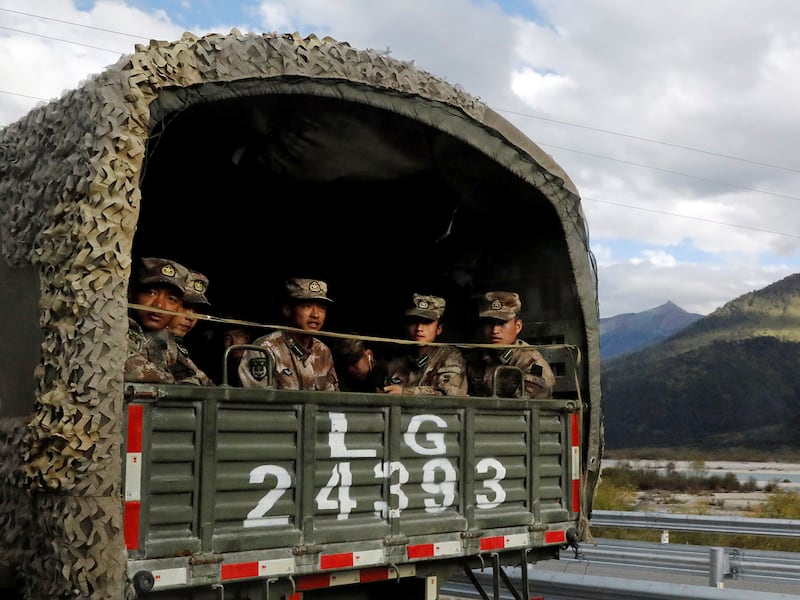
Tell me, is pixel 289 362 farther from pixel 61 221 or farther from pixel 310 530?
pixel 61 221

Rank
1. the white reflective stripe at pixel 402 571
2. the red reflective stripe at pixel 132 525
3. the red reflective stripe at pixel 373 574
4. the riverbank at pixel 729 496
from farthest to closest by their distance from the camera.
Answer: the riverbank at pixel 729 496
the white reflective stripe at pixel 402 571
the red reflective stripe at pixel 373 574
the red reflective stripe at pixel 132 525

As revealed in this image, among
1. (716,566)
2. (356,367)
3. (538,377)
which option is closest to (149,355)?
(356,367)

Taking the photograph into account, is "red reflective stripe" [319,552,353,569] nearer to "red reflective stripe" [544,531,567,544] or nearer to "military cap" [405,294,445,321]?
"red reflective stripe" [544,531,567,544]

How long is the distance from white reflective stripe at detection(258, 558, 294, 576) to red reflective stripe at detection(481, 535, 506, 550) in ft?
4.61

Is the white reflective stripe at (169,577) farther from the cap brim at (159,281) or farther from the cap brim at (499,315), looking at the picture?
the cap brim at (499,315)

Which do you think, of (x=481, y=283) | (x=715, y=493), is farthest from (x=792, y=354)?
(x=481, y=283)

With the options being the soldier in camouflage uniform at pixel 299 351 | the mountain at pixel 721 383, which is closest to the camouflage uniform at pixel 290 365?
the soldier in camouflage uniform at pixel 299 351

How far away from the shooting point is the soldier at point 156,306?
209 inches

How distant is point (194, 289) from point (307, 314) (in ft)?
2.92

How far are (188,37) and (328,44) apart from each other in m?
0.84

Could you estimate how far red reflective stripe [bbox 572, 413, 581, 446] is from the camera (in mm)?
6586

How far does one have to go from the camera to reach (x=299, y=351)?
6340mm

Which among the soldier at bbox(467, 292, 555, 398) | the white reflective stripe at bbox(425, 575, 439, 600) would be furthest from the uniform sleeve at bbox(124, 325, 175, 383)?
the soldier at bbox(467, 292, 555, 398)

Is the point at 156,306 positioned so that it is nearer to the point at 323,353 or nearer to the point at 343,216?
the point at 323,353
